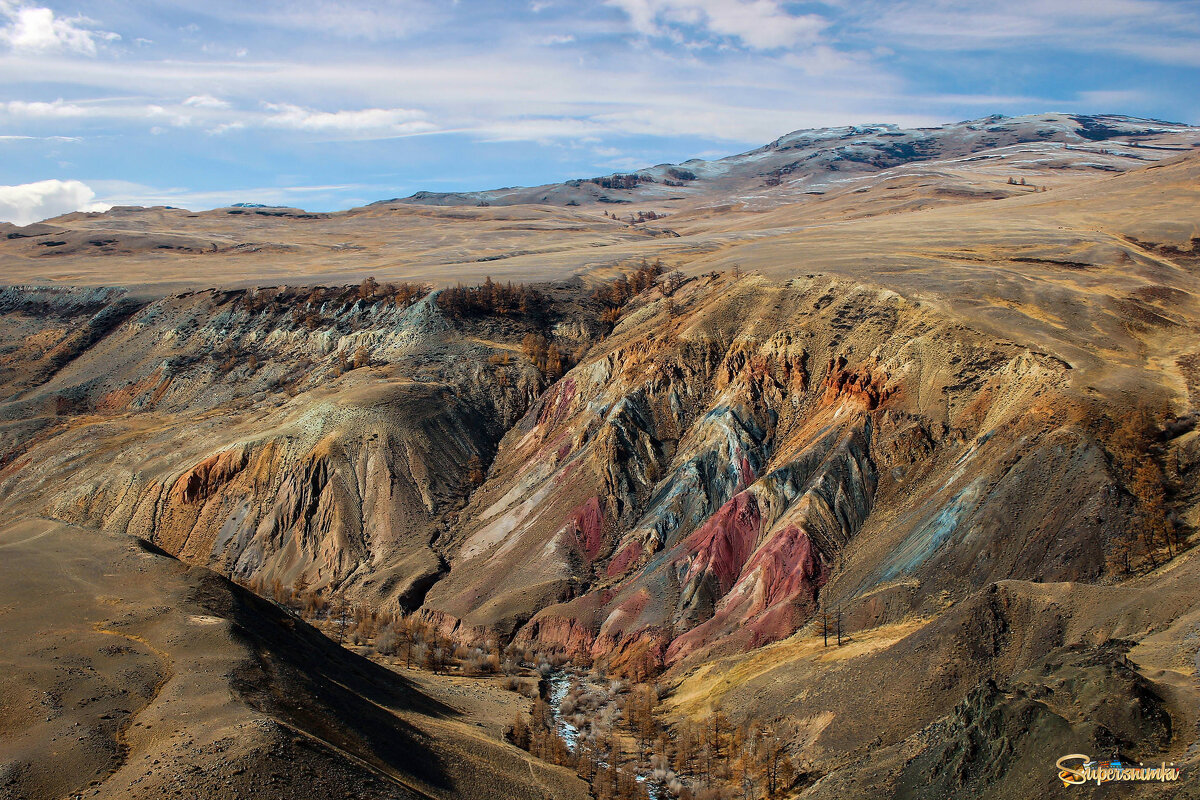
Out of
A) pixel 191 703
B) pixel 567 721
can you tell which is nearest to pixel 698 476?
pixel 567 721

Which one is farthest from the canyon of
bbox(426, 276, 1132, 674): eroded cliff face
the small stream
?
the small stream

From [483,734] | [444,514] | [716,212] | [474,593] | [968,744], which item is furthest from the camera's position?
[716,212]

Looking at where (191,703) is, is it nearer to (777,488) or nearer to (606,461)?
(777,488)

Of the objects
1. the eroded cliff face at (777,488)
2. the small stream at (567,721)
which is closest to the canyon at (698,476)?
the eroded cliff face at (777,488)

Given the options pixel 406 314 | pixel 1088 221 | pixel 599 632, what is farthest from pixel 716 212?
pixel 599 632

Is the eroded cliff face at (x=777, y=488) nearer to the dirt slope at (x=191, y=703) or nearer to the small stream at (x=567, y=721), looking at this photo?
the small stream at (x=567, y=721)

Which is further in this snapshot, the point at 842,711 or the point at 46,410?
the point at 46,410

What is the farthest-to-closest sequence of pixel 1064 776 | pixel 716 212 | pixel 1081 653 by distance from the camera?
pixel 716 212
pixel 1081 653
pixel 1064 776

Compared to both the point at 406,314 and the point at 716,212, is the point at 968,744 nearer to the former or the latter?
the point at 406,314
